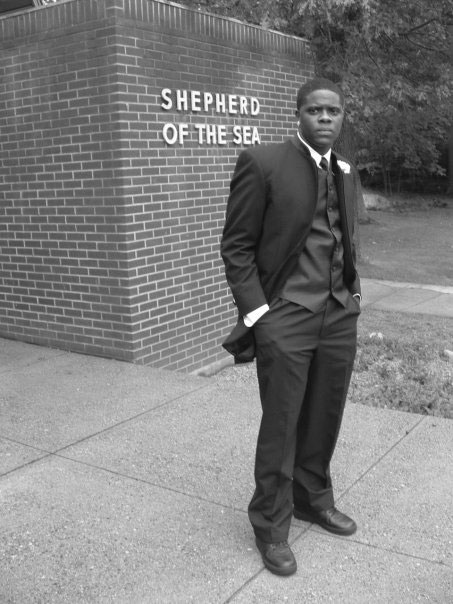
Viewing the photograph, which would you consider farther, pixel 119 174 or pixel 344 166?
pixel 119 174

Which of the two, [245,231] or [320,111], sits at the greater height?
[320,111]

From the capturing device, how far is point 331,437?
10.9 feet

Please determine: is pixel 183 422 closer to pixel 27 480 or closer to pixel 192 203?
pixel 27 480

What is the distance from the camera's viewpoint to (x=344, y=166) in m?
3.22

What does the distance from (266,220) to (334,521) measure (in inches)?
54.5

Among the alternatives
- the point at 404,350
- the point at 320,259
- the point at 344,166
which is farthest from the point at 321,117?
the point at 404,350

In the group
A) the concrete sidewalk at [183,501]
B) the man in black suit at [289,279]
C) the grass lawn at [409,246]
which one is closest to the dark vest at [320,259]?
the man in black suit at [289,279]

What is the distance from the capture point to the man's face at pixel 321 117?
2.97 m

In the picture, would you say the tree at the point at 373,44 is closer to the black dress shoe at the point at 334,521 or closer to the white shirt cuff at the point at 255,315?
the white shirt cuff at the point at 255,315

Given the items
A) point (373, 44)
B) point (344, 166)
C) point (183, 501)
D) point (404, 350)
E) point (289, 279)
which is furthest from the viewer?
point (373, 44)

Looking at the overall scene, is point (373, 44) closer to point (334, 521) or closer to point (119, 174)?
point (119, 174)

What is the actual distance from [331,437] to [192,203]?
12.4 ft

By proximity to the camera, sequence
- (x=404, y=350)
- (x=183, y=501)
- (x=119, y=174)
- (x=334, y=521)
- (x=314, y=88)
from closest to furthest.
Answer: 1. (x=314, y=88)
2. (x=334, y=521)
3. (x=183, y=501)
4. (x=119, y=174)
5. (x=404, y=350)

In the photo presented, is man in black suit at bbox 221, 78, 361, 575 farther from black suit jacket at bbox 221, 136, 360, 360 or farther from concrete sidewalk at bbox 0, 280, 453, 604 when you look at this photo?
concrete sidewalk at bbox 0, 280, 453, 604
